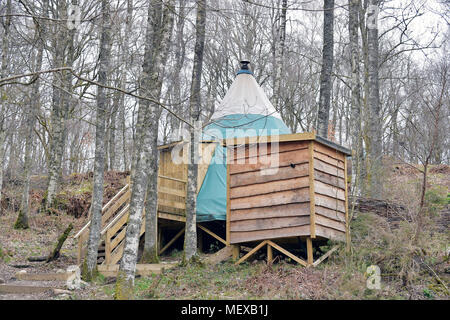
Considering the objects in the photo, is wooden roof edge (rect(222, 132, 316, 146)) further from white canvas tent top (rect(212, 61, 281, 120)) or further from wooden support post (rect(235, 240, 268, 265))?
white canvas tent top (rect(212, 61, 281, 120))

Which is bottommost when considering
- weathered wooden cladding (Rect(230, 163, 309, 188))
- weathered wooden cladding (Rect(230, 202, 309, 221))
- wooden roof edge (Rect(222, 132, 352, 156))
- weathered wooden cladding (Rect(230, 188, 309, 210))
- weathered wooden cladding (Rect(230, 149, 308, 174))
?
weathered wooden cladding (Rect(230, 202, 309, 221))

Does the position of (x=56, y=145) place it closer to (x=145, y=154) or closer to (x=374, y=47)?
(x=145, y=154)

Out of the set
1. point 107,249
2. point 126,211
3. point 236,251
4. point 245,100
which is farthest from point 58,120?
point 236,251

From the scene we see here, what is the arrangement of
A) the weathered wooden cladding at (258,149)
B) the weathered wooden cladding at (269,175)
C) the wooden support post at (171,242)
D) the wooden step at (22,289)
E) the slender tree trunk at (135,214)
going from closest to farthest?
the slender tree trunk at (135,214) → the wooden step at (22,289) → the weathered wooden cladding at (269,175) → the weathered wooden cladding at (258,149) → the wooden support post at (171,242)

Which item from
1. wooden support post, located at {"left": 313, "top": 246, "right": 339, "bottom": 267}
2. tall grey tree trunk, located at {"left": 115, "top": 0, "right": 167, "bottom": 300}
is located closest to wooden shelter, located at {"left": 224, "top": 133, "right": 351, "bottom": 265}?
wooden support post, located at {"left": 313, "top": 246, "right": 339, "bottom": 267}

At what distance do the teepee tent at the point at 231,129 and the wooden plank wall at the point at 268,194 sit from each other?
62.2 inches

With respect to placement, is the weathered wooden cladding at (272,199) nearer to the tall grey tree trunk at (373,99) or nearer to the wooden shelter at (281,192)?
the wooden shelter at (281,192)

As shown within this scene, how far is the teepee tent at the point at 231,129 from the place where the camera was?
39.3ft

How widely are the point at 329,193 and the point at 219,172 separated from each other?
13.9 feet

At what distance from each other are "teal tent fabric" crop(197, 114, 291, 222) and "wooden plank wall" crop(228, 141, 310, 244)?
6.77ft

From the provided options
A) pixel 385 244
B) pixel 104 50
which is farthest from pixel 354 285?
pixel 104 50

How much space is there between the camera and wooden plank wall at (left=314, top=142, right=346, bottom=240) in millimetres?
8914

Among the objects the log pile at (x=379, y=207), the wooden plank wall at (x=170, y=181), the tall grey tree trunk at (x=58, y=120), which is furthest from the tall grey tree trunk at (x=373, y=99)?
the tall grey tree trunk at (x=58, y=120)
